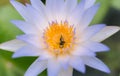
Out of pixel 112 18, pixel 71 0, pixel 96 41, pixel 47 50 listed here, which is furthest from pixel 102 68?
pixel 112 18

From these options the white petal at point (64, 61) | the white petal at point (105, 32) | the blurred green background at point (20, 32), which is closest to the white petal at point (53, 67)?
the white petal at point (64, 61)

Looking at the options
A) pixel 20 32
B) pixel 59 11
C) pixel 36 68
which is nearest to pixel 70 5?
pixel 59 11

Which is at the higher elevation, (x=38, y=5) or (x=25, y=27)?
(x=38, y=5)

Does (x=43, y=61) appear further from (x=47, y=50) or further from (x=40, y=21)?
(x=40, y=21)

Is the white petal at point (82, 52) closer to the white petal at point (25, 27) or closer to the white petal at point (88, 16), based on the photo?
the white petal at point (88, 16)

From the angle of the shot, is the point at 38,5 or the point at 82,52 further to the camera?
the point at 38,5

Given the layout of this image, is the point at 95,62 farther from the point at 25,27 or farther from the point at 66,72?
the point at 25,27

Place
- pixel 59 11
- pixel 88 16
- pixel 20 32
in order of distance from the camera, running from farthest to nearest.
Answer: pixel 20 32
pixel 59 11
pixel 88 16
